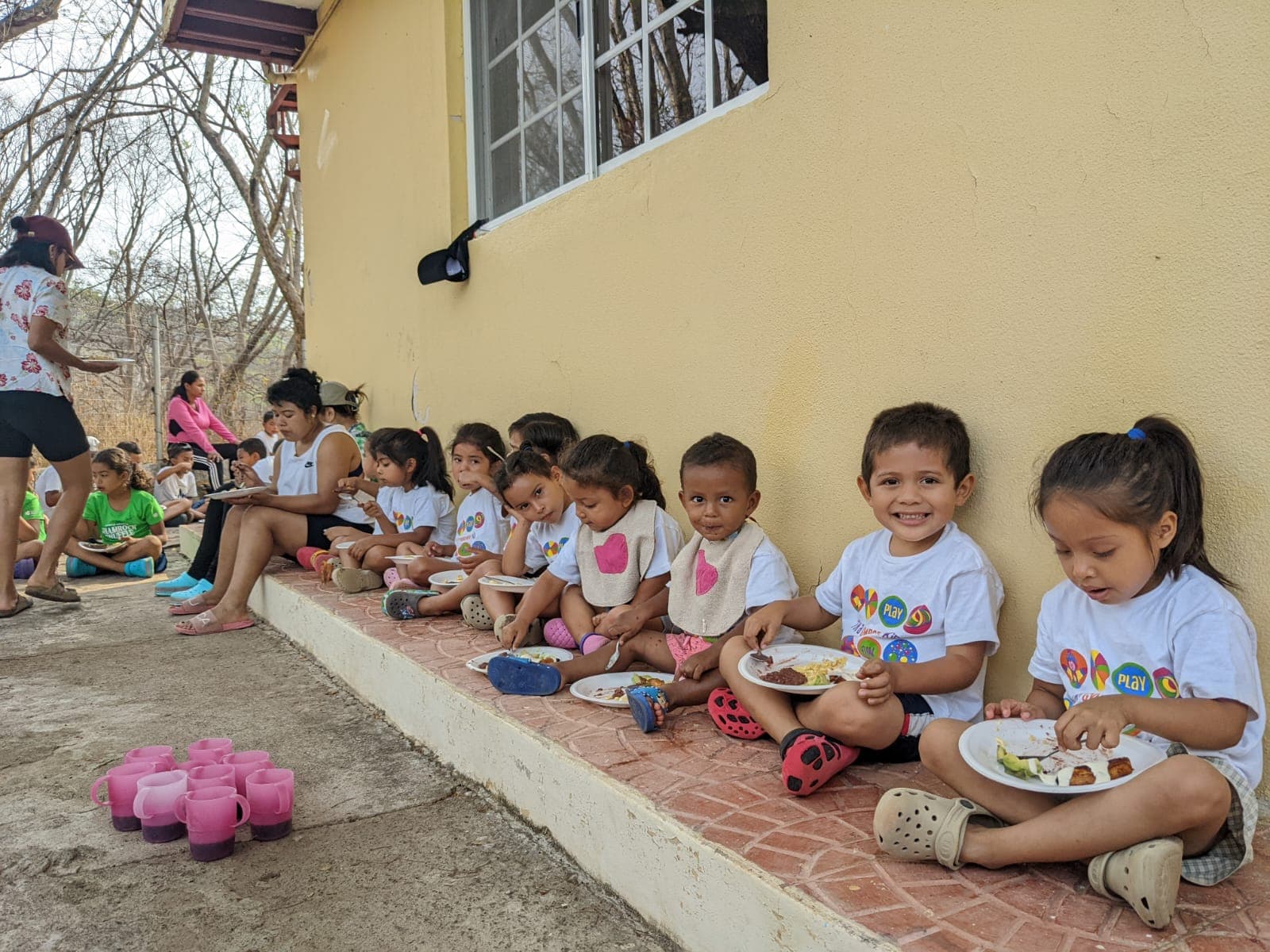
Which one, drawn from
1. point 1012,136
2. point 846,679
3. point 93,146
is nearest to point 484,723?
point 846,679

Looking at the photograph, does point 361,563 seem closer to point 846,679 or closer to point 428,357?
point 428,357

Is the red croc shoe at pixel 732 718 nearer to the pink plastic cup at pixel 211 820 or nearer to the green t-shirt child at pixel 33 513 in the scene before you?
the pink plastic cup at pixel 211 820

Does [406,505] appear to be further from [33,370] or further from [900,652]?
[900,652]

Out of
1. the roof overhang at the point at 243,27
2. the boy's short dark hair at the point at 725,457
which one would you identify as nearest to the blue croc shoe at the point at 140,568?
the roof overhang at the point at 243,27

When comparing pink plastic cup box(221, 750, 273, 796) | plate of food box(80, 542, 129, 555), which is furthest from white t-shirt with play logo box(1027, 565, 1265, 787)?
plate of food box(80, 542, 129, 555)

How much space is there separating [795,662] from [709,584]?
508 millimetres

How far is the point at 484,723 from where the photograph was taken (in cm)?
261

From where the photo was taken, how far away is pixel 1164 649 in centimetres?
171

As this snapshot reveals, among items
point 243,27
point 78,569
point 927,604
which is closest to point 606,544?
point 927,604

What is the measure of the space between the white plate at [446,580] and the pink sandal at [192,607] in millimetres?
1788

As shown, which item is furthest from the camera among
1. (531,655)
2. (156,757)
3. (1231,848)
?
(531,655)

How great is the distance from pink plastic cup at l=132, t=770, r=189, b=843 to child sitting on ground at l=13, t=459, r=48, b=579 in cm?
477

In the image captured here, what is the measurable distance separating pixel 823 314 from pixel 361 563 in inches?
111

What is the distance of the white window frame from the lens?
3299 millimetres
